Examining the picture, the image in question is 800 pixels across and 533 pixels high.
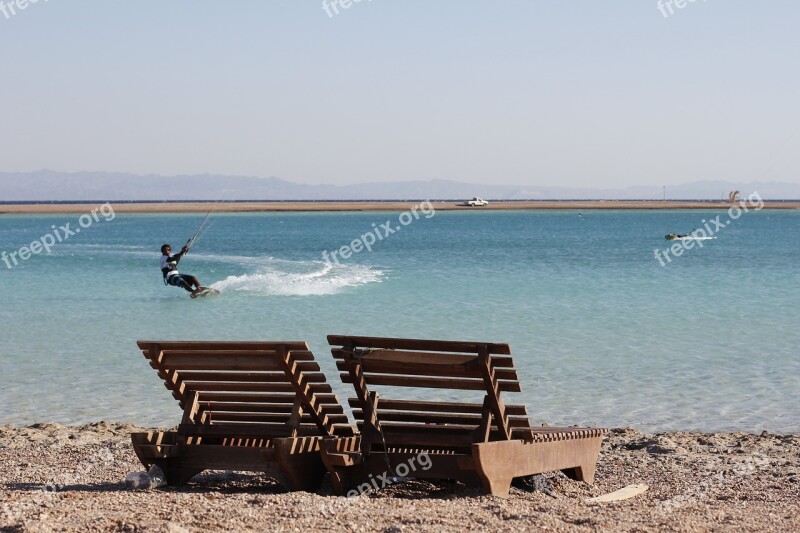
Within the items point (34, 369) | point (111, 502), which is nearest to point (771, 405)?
point (111, 502)

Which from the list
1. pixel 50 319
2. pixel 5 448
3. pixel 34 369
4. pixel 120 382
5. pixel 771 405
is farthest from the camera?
pixel 50 319

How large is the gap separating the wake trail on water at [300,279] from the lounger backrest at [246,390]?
60.1 feet

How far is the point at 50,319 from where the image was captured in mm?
20812

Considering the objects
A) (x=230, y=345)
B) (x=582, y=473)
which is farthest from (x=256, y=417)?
(x=582, y=473)

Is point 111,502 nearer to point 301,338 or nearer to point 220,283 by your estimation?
point 301,338

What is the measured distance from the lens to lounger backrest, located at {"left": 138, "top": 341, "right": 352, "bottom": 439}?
6.69m

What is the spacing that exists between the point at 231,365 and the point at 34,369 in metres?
8.54

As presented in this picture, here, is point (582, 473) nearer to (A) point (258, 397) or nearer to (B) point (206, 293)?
(A) point (258, 397)

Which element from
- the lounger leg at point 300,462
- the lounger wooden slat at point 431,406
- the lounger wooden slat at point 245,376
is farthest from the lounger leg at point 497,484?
the lounger wooden slat at point 245,376

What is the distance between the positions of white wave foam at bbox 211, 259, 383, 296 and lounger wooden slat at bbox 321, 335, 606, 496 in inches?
738

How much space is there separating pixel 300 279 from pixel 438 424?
77.0 feet

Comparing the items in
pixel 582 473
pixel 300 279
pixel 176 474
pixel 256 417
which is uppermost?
pixel 256 417

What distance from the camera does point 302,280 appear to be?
97.4ft

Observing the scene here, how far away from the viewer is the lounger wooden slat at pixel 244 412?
668cm
